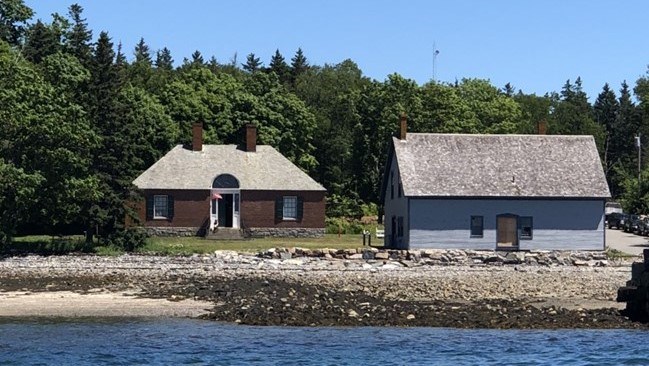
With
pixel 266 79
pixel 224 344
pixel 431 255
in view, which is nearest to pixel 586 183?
pixel 431 255

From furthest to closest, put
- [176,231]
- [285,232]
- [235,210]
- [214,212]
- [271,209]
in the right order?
[285,232] < [271,209] < [235,210] < [214,212] < [176,231]

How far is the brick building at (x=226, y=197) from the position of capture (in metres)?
60.3

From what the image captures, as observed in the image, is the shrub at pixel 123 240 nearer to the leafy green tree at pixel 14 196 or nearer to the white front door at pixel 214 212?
the leafy green tree at pixel 14 196

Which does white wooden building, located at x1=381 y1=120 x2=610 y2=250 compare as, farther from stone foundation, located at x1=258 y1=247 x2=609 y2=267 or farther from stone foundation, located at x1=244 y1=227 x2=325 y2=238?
stone foundation, located at x1=244 y1=227 x2=325 y2=238

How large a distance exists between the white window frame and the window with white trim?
261 inches

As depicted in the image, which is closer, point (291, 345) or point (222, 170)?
point (291, 345)

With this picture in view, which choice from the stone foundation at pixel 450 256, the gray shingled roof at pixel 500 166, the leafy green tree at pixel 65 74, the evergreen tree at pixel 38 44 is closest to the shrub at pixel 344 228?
the gray shingled roof at pixel 500 166

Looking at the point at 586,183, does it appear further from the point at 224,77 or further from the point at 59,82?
the point at 224,77

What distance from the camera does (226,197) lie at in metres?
61.1

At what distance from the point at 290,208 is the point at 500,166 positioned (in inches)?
550

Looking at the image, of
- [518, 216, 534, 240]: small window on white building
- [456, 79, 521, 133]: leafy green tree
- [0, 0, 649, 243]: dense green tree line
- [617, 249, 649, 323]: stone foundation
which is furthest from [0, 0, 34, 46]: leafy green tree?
[456, 79, 521, 133]: leafy green tree

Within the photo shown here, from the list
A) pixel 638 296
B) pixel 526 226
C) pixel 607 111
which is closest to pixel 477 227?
pixel 526 226

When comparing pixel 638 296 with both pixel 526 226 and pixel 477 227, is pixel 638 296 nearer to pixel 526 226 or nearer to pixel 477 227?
pixel 477 227

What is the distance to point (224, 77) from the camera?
86.1m
